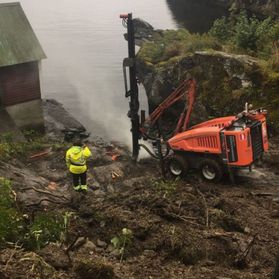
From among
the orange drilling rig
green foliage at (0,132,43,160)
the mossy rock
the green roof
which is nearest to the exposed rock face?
the orange drilling rig

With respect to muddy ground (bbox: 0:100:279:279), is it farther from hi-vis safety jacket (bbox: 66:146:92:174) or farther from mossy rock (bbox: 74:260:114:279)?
hi-vis safety jacket (bbox: 66:146:92:174)

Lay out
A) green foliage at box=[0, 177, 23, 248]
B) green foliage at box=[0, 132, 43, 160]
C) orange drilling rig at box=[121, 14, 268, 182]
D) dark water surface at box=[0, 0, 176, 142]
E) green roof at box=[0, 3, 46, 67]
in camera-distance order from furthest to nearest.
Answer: dark water surface at box=[0, 0, 176, 142], green roof at box=[0, 3, 46, 67], green foliage at box=[0, 132, 43, 160], orange drilling rig at box=[121, 14, 268, 182], green foliage at box=[0, 177, 23, 248]

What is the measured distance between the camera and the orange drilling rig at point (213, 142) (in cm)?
1327

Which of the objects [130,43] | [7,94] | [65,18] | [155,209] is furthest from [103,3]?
[155,209]

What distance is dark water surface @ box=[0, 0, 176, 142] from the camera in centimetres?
2978

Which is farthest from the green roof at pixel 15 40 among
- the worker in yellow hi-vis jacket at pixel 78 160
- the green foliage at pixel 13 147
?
the worker in yellow hi-vis jacket at pixel 78 160

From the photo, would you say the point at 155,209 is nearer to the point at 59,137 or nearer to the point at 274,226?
the point at 274,226

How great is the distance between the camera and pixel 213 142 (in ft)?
45.8

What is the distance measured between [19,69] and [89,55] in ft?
76.4

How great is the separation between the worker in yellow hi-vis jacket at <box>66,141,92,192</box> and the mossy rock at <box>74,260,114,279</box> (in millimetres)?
6343

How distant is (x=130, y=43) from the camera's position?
52.1ft

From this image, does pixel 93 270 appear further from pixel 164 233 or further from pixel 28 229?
pixel 164 233

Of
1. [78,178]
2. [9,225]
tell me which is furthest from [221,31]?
[9,225]

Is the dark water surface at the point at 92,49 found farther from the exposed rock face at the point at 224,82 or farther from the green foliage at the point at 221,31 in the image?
the green foliage at the point at 221,31
